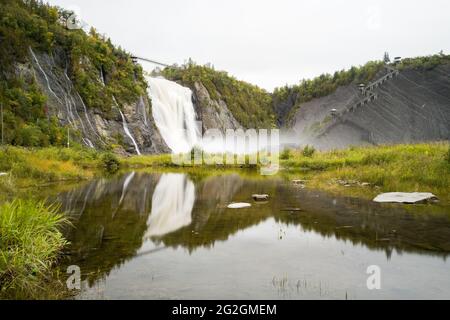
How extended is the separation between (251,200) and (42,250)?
A: 11204mm

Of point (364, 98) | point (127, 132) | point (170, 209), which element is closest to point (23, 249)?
point (170, 209)

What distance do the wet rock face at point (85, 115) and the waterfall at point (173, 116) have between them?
11.3ft

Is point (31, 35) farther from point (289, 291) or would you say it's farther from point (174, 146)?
point (289, 291)

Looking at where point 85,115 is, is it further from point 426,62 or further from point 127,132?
point 426,62

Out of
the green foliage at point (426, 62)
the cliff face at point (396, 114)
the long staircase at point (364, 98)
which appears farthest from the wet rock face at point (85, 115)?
the green foliage at point (426, 62)

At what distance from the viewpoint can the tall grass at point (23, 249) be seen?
6699 mm

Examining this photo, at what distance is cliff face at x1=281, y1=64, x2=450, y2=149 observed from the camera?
51500 mm

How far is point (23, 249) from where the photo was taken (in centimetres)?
691

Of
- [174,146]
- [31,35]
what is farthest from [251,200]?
[174,146]

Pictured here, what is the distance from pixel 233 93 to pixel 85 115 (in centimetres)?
5104

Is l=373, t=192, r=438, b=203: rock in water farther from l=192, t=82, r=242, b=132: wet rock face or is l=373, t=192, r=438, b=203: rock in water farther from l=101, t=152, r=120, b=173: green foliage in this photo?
l=192, t=82, r=242, b=132: wet rock face

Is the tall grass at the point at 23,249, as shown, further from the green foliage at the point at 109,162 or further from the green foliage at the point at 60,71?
the green foliage at the point at 109,162

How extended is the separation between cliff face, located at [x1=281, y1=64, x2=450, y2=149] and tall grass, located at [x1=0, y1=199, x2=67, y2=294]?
163 feet
